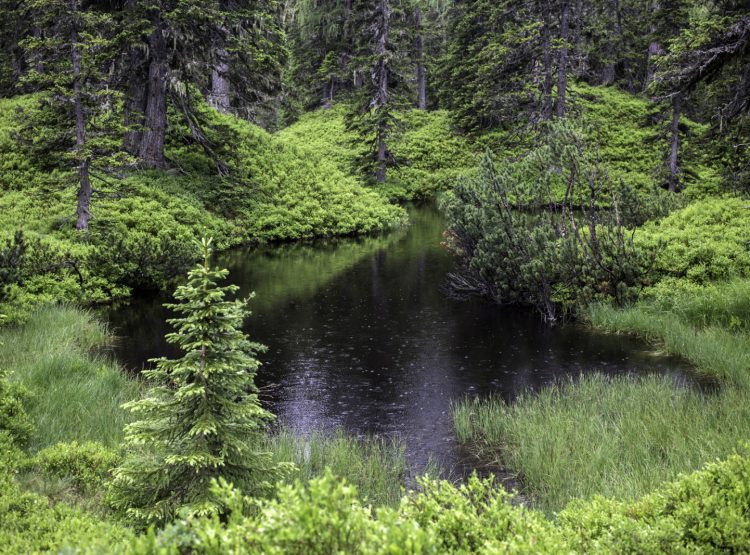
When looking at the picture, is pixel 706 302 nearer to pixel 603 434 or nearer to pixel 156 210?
pixel 603 434

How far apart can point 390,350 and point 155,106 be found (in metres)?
17.4

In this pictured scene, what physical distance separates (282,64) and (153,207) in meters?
10.4

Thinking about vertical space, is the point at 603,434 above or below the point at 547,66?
below

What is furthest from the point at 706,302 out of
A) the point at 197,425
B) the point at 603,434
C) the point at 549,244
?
the point at 197,425

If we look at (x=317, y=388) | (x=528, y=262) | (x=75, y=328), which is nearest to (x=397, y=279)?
(x=528, y=262)

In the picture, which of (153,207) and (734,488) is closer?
(734,488)

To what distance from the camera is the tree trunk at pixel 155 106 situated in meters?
23.4

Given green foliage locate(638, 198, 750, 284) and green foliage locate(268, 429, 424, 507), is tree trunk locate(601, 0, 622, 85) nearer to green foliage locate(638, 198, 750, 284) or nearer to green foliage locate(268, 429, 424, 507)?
green foliage locate(638, 198, 750, 284)

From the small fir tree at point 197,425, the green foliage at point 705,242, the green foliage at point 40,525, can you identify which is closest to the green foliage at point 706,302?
the green foliage at point 705,242

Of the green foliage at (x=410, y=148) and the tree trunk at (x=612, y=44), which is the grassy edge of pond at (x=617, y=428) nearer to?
the green foliage at (x=410, y=148)

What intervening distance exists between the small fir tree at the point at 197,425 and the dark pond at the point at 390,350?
11.3ft

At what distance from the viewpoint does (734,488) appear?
4.00 m

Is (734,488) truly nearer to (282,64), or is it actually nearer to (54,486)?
(54,486)

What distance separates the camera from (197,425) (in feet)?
15.4
